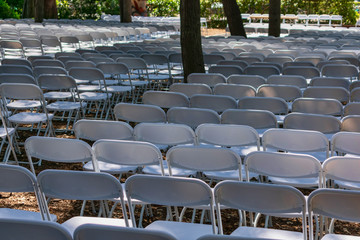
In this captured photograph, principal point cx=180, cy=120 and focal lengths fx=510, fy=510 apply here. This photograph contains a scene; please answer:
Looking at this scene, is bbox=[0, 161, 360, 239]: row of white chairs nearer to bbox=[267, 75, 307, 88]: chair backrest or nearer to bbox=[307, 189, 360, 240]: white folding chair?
bbox=[307, 189, 360, 240]: white folding chair

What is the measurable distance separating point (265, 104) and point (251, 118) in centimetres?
74

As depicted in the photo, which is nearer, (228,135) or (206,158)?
(206,158)

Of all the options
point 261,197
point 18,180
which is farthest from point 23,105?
point 261,197

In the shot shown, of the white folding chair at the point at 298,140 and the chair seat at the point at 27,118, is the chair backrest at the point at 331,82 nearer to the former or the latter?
the white folding chair at the point at 298,140

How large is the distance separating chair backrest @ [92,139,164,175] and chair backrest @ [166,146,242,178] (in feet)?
0.51

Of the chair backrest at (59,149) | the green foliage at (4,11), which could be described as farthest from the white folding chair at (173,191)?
the green foliage at (4,11)

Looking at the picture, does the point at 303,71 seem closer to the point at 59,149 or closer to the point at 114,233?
the point at 59,149

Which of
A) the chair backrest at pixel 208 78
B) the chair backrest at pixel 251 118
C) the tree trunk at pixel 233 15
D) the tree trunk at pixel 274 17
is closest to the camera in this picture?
the chair backrest at pixel 251 118

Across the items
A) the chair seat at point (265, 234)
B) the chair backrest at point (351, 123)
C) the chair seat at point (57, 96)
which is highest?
the chair backrest at point (351, 123)

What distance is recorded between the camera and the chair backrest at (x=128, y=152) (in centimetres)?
396

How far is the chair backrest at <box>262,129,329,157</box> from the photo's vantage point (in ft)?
14.0

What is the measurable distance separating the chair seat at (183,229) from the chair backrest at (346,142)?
60.9 inches

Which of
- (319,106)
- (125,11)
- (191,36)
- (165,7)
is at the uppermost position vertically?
(165,7)

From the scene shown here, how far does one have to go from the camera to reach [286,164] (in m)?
3.62
